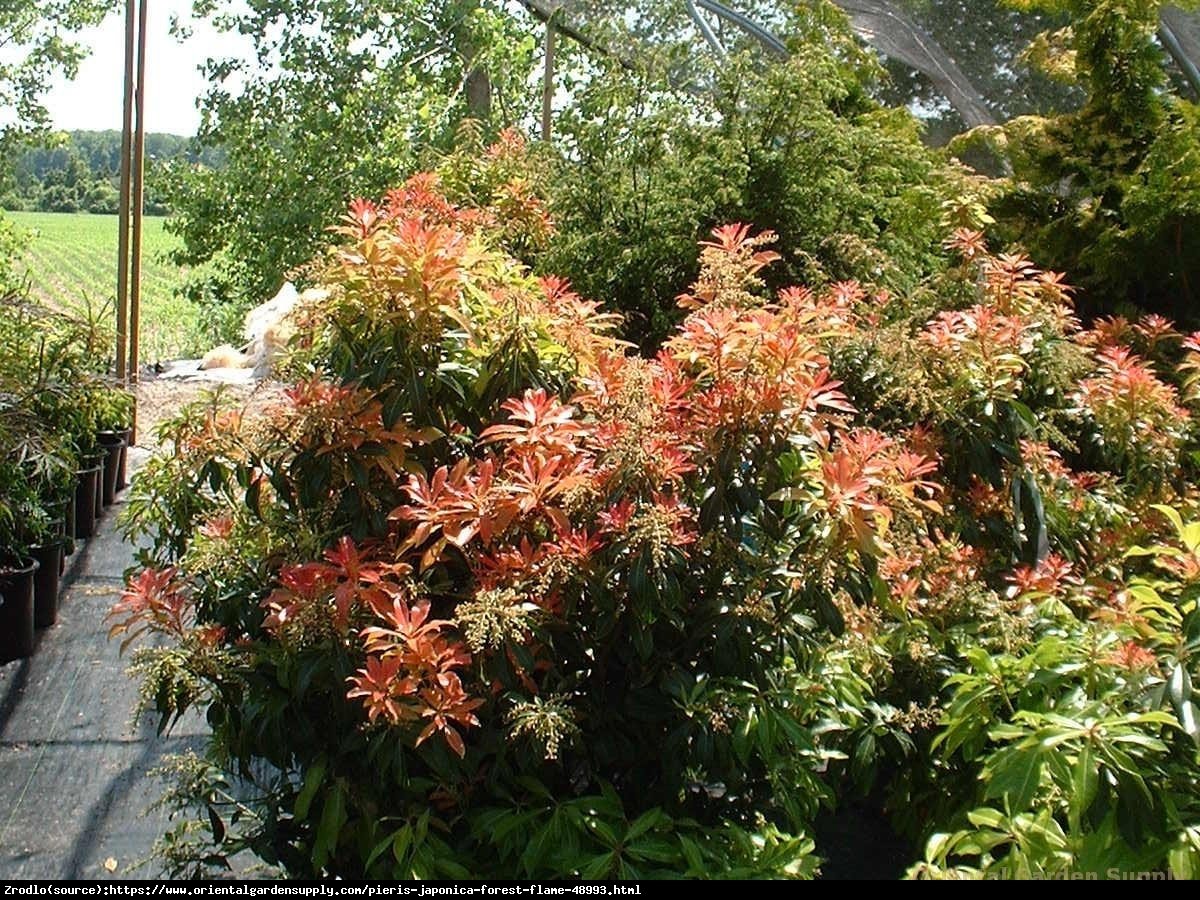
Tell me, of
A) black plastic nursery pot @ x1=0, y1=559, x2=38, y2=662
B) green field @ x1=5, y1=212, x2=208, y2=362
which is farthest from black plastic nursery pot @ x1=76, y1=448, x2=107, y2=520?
green field @ x1=5, y1=212, x2=208, y2=362

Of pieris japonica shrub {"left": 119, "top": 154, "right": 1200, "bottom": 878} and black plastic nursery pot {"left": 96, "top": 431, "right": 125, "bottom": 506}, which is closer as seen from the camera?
pieris japonica shrub {"left": 119, "top": 154, "right": 1200, "bottom": 878}

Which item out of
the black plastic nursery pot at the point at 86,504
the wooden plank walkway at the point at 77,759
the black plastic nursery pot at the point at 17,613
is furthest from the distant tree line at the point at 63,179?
the black plastic nursery pot at the point at 17,613

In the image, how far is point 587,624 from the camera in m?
2.03

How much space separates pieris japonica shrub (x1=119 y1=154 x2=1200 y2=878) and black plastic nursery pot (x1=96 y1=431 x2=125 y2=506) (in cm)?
279

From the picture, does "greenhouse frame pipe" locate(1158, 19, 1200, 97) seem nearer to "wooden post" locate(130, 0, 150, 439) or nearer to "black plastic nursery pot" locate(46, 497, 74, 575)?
"wooden post" locate(130, 0, 150, 439)

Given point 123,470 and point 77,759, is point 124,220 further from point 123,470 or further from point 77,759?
point 77,759

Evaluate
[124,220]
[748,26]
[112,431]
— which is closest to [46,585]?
[112,431]

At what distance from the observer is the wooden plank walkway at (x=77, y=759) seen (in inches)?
99.1

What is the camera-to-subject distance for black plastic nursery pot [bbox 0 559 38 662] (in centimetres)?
341

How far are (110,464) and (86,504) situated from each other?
0.50m

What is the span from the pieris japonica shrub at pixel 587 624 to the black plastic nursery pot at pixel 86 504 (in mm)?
2335

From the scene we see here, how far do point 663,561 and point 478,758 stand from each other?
44cm

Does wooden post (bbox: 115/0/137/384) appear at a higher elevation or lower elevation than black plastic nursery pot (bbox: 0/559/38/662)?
higher

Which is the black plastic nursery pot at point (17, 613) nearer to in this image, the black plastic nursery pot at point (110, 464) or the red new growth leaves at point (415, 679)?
the black plastic nursery pot at point (110, 464)
